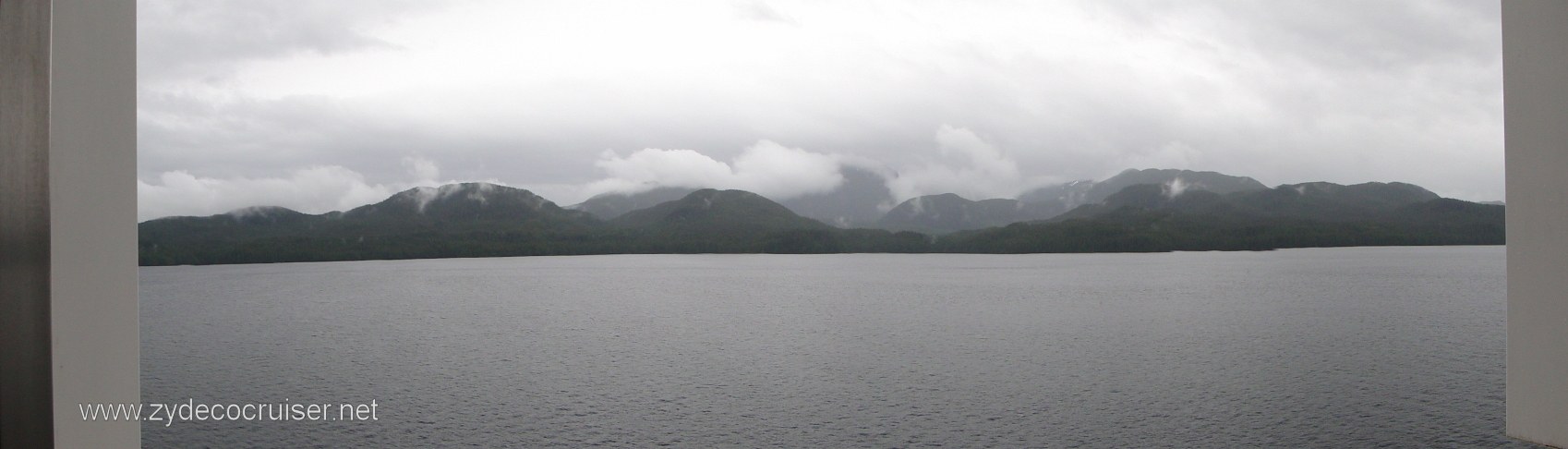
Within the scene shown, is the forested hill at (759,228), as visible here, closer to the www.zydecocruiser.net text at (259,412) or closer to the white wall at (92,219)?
the www.zydecocruiser.net text at (259,412)

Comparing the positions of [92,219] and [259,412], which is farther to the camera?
[259,412]

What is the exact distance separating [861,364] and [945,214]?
225ft

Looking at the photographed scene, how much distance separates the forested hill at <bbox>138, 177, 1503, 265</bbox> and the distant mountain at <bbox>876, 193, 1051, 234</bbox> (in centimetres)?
112

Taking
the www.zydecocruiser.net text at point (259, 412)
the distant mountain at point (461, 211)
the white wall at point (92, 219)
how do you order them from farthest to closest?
the distant mountain at point (461, 211)
the www.zydecocruiser.net text at point (259, 412)
the white wall at point (92, 219)

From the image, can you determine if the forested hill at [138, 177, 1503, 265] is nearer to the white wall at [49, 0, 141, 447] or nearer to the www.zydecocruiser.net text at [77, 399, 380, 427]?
the www.zydecocruiser.net text at [77, 399, 380, 427]

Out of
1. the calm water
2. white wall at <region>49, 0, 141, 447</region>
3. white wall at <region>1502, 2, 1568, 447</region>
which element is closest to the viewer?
white wall at <region>49, 0, 141, 447</region>

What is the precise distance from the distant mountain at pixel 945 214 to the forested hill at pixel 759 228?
112 centimetres

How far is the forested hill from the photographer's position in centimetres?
7388

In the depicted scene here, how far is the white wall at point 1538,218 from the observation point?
9.75 ft

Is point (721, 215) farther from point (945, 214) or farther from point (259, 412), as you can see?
point (259, 412)

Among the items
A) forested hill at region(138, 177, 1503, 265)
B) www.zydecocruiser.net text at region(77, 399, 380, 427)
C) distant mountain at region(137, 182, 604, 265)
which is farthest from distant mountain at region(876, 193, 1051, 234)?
www.zydecocruiser.net text at region(77, 399, 380, 427)

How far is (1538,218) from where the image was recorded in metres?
3.06

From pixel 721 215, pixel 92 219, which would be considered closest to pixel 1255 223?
pixel 721 215

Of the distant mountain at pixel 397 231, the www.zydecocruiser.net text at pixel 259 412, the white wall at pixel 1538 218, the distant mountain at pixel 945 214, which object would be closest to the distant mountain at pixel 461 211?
the distant mountain at pixel 397 231
